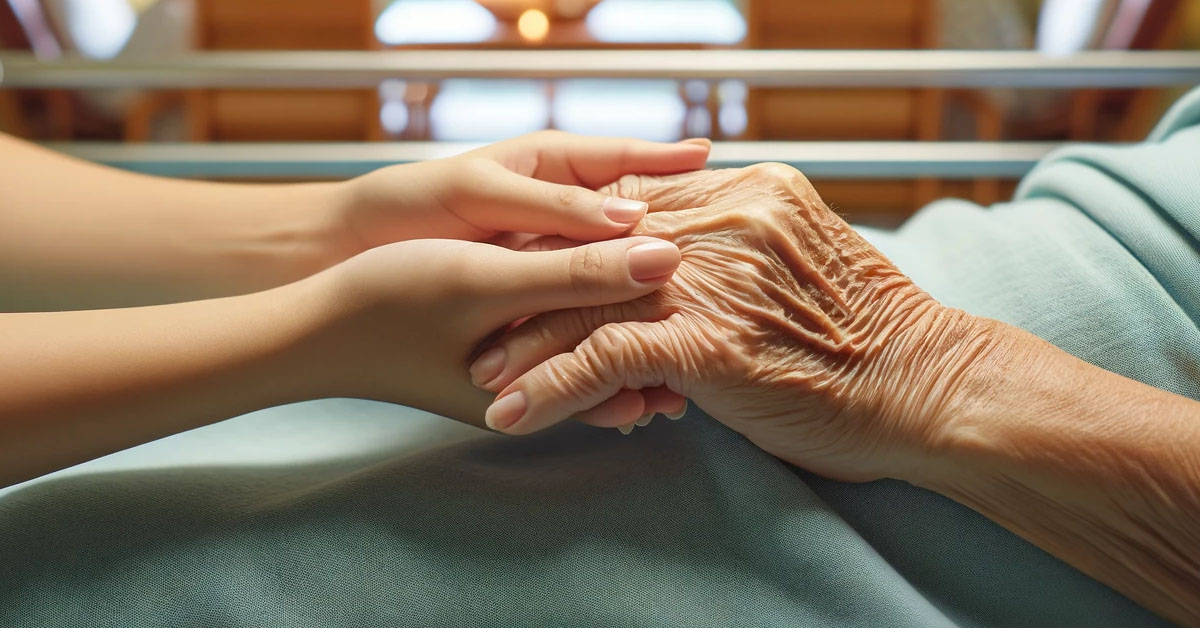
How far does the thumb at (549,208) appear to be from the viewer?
0.69 metres

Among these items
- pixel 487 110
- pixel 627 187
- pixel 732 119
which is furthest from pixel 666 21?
pixel 627 187

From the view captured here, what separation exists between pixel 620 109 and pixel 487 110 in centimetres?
64

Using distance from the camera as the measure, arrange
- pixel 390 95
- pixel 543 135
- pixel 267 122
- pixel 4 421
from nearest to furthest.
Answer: pixel 4 421 < pixel 543 135 < pixel 267 122 < pixel 390 95

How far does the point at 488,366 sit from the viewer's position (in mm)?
625

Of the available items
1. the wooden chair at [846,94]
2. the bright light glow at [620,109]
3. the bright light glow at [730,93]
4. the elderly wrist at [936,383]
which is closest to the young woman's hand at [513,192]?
the elderly wrist at [936,383]

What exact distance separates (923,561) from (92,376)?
25.0 inches

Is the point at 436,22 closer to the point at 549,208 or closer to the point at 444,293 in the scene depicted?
the point at 549,208

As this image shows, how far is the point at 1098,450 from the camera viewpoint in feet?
1.80

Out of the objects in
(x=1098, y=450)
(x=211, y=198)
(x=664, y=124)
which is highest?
(x=211, y=198)

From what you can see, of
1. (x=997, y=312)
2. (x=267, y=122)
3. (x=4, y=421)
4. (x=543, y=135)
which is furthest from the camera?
(x=267, y=122)

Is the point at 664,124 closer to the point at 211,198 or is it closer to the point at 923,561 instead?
the point at 211,198

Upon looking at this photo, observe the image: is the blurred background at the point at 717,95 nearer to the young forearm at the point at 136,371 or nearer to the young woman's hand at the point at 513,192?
the young woman's hand at the point at 513,192

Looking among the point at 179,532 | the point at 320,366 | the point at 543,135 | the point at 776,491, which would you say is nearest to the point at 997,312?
the point at 776,491

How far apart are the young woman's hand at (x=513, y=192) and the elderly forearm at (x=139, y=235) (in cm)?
6
